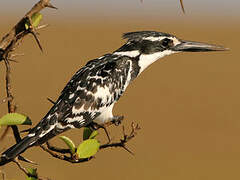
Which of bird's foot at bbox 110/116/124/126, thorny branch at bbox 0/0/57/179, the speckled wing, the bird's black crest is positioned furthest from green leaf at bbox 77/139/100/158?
the bird's black crest

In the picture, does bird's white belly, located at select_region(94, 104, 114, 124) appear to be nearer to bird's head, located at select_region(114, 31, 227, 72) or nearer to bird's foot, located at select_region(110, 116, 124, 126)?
bird's foot, located at select_region(110, 116, 124, 126)

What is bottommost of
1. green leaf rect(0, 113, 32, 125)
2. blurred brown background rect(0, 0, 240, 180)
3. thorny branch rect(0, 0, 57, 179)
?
blurred brown background rect(0, 0, 240, 180)

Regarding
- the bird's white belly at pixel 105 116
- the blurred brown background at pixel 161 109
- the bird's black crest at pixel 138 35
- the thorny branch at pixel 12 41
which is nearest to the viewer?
the thorny branch at pixel 12 41

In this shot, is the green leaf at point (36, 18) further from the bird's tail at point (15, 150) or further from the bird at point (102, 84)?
the bird at point (102, 84)

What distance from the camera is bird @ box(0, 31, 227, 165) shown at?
3.22 metres

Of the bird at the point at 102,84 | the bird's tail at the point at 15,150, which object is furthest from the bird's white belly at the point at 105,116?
the bird's tail at the point at 15,150

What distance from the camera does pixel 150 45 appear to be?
393 cm

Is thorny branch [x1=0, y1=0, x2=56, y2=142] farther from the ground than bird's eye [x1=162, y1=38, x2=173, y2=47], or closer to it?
farther from the ground

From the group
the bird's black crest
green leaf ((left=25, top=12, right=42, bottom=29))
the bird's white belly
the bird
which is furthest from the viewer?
the bird's black crest

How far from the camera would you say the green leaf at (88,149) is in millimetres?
2271

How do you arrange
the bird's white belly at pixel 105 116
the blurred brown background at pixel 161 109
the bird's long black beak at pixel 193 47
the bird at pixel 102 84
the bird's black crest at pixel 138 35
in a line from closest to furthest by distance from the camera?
the bird at pixel 102 84, the bird's long black beak at pixel 193 47, the bird's white belly at pixel 105 116, the bird's black crest at pixel 138 35, the blurred brown background at pixel 161 109

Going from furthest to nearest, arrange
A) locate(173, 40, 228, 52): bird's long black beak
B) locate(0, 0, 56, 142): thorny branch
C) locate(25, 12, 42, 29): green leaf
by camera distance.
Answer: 1. locate(173, 40, 228, 52): bird's long black beak
2. locate(25, 12, 42, 29): green leaf
3. locate(0, 0, 56, 142): thorny branch

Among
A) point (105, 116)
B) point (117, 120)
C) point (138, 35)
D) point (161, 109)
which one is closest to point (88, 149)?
point (117, 120)

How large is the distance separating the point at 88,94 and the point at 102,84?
0.15m
